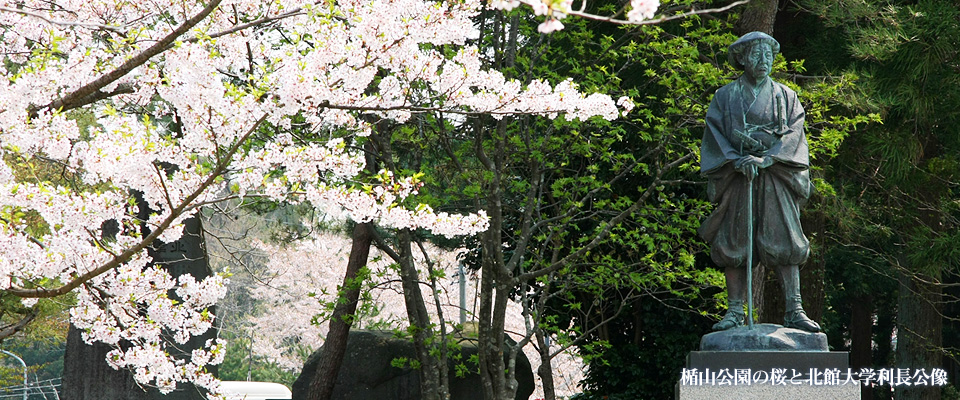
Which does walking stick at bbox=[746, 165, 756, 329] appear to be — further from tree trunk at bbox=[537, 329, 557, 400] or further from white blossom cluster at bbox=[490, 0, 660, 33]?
tree trunk at bbox=[537, 329, 557, 400]

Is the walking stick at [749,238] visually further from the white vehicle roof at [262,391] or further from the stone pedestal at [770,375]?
the white vehicle roof at [262,391]

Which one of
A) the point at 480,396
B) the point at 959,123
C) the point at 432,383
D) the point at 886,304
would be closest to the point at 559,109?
the point at 432,383

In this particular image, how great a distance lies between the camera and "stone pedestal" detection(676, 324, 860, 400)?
4.55m

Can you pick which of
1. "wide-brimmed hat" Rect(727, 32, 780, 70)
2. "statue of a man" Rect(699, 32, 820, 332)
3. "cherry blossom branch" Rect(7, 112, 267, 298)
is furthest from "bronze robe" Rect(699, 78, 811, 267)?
"cherry blossom branch" Rect(7, 112, 267, 298)

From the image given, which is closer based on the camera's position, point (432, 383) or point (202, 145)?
point (202, 145)

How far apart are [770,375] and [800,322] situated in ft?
1.42

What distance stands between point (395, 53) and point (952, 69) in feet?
20.6

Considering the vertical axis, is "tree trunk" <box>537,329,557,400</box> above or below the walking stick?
below

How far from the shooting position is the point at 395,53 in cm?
480

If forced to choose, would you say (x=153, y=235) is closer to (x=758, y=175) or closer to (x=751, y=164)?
(x=751, y=164)

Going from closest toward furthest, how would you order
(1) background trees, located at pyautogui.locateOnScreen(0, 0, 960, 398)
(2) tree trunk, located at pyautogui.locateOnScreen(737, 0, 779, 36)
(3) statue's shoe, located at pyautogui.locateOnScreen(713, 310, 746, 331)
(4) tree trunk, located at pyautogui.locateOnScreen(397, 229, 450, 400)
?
(1) background trees, located at pyautogui.locateOnScreen(0, 0, 960, 398), (3) statue's shoe, located at pyautogui.locateOnScreen(713, 310, 746, 331), (2) tree trunk, located at pyautogui.locateOnScreen(737, 0, 779, 36), (4) tree trunk, located at pyautogui.locateOnScreen(397, 229, 450, 400)

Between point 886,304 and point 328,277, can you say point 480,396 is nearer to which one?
point 886,304

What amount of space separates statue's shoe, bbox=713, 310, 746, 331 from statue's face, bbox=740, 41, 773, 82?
4.35 ft

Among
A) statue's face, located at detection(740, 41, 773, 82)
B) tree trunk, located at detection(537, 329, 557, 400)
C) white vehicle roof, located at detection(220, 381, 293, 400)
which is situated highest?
statue's face, located at detection(740, 41, 773, 82)
